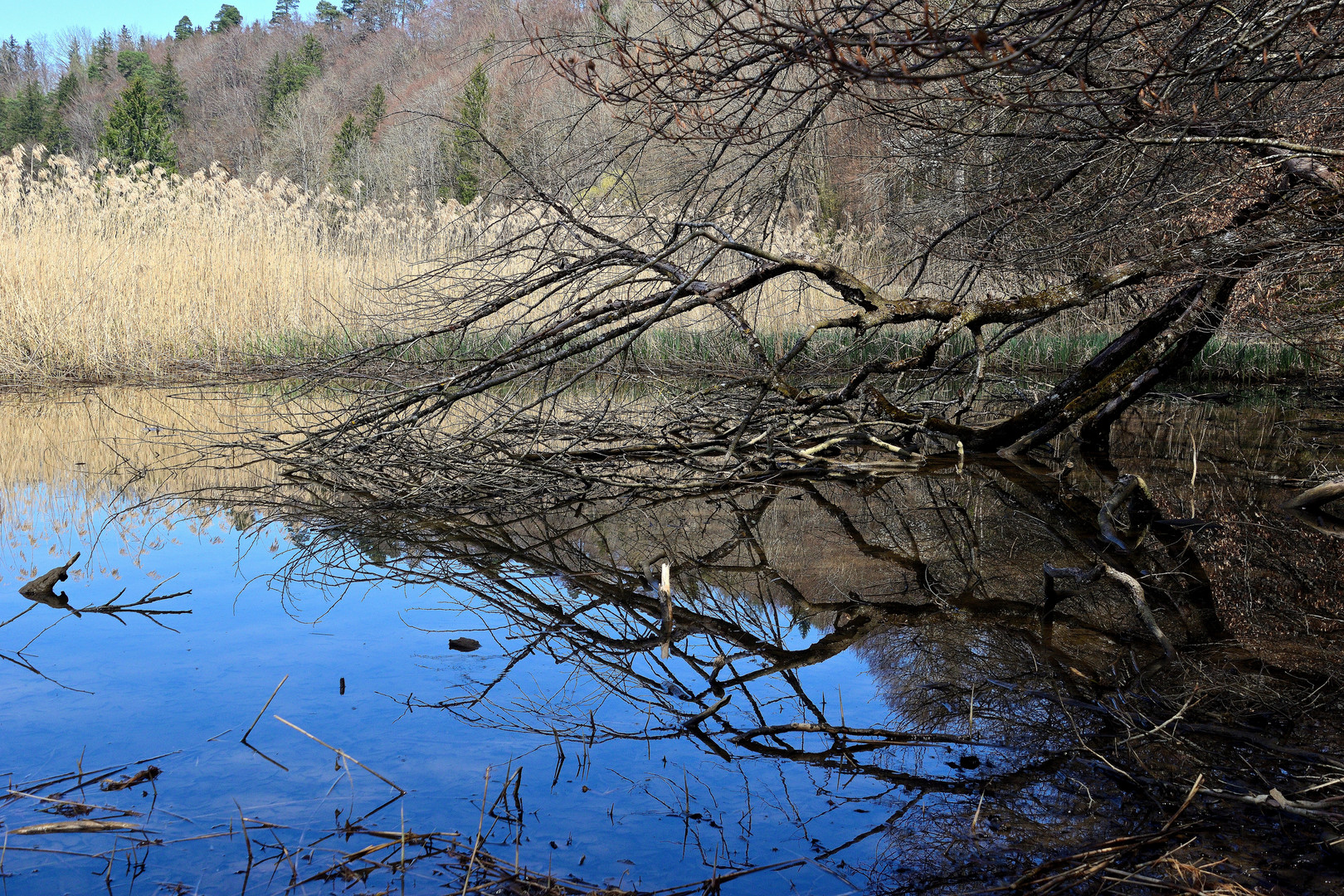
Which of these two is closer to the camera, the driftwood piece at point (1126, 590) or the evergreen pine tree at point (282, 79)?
the driftwood piece at point (1126, 590)

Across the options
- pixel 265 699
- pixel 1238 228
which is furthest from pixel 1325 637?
pixel 265 699

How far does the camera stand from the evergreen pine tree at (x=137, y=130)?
110 ft

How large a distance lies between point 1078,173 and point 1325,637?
298 centimetres

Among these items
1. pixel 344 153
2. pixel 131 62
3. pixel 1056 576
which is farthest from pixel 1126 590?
pixel 131 62

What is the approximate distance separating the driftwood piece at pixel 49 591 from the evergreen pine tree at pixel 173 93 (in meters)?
53.2

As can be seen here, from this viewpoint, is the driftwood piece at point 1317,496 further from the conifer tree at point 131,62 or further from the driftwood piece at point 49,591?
the conifer tree at point 131,62

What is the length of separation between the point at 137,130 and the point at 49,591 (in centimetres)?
3674

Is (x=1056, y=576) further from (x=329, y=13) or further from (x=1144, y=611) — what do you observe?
(x=329, y=13)

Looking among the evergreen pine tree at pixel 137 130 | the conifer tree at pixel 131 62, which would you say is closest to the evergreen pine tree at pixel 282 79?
the conifer tree at pixel 131 62

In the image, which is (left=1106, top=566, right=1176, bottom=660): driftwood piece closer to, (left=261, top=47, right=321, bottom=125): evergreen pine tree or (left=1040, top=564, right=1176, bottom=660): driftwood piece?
(left=1040, top=564, right=1176, bottom=660): driftwood piece

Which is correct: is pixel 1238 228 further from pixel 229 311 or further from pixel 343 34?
pixel 343 34

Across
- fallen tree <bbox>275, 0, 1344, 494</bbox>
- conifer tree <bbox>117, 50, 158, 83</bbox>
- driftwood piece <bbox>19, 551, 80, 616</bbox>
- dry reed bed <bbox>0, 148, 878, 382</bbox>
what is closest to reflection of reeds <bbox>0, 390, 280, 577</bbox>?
driftwood piece <bbox>19, 551, 80, 616</bbox>

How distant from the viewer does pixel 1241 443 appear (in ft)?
20.0

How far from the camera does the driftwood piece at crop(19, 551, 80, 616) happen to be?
3.00 meters
